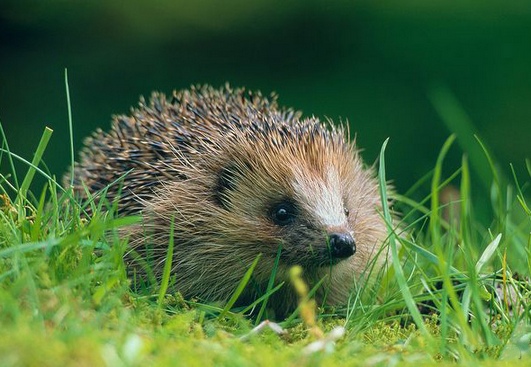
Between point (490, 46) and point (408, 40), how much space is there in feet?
3.01

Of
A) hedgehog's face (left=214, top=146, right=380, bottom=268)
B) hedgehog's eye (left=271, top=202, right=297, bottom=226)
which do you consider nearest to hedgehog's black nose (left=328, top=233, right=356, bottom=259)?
hedgehog's face (left=214, top=146, right=380, bottom=268)

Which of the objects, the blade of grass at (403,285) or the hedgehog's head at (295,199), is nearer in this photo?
the blade of grass at (403,285)

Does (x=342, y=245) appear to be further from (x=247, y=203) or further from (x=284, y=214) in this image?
(x=247, y=203)

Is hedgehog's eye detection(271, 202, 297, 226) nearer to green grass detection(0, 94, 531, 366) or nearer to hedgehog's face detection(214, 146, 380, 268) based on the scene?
hedgehog's face detection(214, 146, 380, 268)

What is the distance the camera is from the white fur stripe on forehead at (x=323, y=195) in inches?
163

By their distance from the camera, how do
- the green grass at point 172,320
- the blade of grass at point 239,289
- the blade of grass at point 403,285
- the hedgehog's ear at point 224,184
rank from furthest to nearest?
1. the hedgehog's ear at point 224,184
2. the blade of grass at point 239,289
3. the blade of grass at point 403,285
4. the green grass at point 172,320

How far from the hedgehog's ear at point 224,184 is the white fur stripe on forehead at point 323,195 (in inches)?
12.8

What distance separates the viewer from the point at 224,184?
14.8ft

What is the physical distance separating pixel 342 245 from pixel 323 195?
0.36 m

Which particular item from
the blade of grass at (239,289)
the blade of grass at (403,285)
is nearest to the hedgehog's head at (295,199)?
the blade of grass at (403,285)

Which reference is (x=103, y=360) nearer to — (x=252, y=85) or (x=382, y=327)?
(x=382, y=327)

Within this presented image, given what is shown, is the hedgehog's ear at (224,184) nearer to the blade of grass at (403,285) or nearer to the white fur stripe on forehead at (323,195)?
the white fur stripe on forehead at (323,195)

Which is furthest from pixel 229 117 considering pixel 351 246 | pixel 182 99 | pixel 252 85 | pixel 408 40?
pixel 408 40

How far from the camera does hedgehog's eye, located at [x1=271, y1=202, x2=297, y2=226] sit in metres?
4.23
